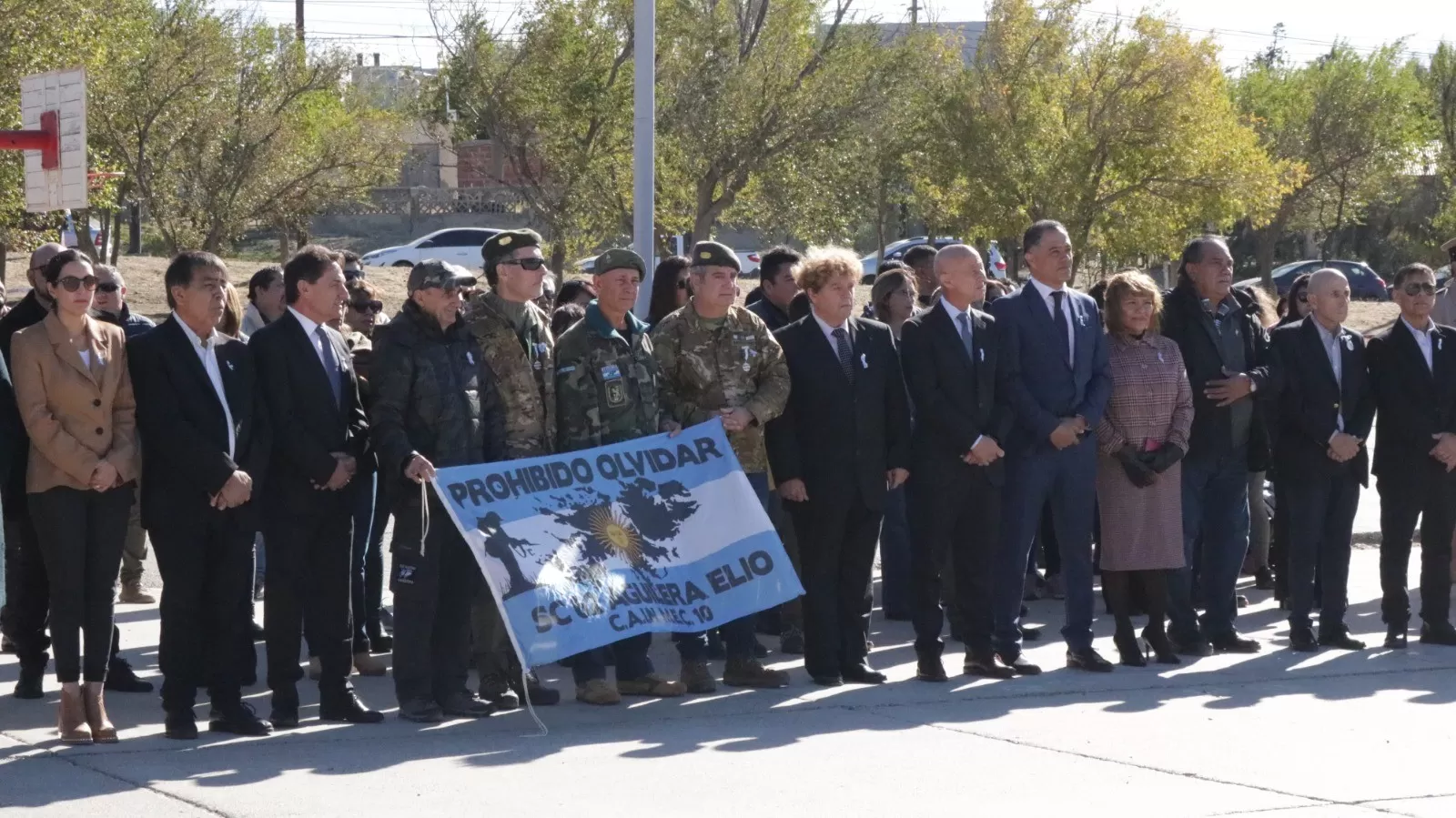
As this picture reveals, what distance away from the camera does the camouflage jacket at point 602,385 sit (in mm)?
8180

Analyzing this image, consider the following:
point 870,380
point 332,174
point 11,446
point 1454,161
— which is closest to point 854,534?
point 870,380

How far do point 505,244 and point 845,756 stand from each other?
2701mm

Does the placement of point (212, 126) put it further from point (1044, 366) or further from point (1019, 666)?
point (1019, 666)

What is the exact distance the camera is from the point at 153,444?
7344 mm

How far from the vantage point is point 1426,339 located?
9.97 meters

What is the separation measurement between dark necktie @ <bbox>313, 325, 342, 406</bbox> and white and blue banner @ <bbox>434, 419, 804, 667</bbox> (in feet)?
1.93

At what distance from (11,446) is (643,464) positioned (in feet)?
8.93

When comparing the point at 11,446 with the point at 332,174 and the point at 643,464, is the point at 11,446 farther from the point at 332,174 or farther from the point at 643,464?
the point at 332,174

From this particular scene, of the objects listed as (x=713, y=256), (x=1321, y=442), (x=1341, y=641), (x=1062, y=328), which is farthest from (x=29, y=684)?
(x=1341, y=641)

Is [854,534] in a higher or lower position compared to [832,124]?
lower

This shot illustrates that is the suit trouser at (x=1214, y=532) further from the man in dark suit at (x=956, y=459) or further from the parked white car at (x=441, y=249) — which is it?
the parked white car at (x=441, y=249)

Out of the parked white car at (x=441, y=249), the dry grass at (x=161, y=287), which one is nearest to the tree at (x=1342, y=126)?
the dry grass at (x=161, y=287)

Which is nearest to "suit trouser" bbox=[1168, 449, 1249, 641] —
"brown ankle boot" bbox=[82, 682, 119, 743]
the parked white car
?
"brown ankle boot" bbox=[82, 682, 119, 743]

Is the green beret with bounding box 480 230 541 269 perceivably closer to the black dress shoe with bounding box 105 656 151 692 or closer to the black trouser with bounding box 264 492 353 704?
the black trouser with bounding box 264 492 353 704
